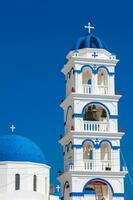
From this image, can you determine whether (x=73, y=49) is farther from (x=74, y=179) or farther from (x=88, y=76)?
(x=74, y=179)

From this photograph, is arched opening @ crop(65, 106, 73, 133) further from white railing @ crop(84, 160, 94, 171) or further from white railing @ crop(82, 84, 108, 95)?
white railing @ crop(84, 160, 94, 171)

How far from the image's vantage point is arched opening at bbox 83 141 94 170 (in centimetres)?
4200

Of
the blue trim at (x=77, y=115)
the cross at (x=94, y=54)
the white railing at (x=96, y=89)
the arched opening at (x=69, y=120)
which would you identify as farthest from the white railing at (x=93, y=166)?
the cross at (x=94, y=54)

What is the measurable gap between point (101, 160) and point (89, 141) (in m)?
1.35

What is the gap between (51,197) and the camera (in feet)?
162

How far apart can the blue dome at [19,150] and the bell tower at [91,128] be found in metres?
2.98

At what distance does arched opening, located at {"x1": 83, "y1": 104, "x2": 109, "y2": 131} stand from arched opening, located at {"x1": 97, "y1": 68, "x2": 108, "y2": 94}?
100 centimetres

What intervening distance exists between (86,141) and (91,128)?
0.91 m

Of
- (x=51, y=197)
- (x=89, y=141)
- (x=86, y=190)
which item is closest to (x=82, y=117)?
(x=89, y=141)

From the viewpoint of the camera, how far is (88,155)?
43344mm

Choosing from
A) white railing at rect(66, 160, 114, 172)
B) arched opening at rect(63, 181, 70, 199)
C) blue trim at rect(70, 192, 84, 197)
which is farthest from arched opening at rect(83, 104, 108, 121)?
blue trim at rect(70, 192, 84, 197)

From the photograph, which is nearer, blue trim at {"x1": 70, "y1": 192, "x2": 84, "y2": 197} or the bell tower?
blue trim at {"x1": 70, "y1": 192, "x2": 84, "y2": 197}

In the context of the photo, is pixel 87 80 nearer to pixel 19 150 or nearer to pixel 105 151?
pixel 105 151

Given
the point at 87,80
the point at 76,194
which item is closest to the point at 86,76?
the point at 87,80
